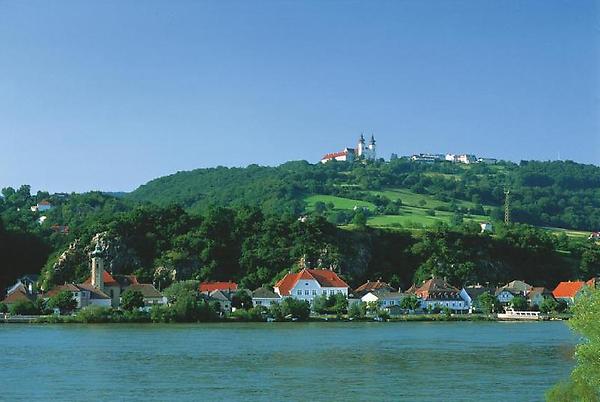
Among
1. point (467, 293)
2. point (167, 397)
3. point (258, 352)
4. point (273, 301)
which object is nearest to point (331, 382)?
point (167, 397)

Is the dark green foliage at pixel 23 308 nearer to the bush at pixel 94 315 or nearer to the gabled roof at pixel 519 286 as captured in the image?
the bush at pixel 94 315

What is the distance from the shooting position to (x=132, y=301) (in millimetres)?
73250

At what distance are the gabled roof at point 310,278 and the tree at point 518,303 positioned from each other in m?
14.7

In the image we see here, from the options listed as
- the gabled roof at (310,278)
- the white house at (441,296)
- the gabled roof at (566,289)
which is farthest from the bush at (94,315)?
the gabled roof at (566,289)

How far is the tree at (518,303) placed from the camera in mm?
84875

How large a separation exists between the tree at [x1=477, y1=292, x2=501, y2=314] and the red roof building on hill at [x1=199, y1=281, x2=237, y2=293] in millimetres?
21704

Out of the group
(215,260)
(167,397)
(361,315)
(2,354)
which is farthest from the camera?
(215,260)

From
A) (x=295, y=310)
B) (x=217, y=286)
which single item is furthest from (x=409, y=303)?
(x=217, y=286)

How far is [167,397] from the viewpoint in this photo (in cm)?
2914

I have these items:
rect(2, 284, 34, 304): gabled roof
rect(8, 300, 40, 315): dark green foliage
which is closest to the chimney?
rect(2, 284, 34, 304): gabled roof

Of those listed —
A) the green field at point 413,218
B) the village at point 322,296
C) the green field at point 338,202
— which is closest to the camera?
the village at point 322,296

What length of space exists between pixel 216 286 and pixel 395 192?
215 feet

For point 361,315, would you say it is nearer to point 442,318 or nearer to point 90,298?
point 442,318

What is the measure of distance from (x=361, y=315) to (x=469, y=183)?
323ft
